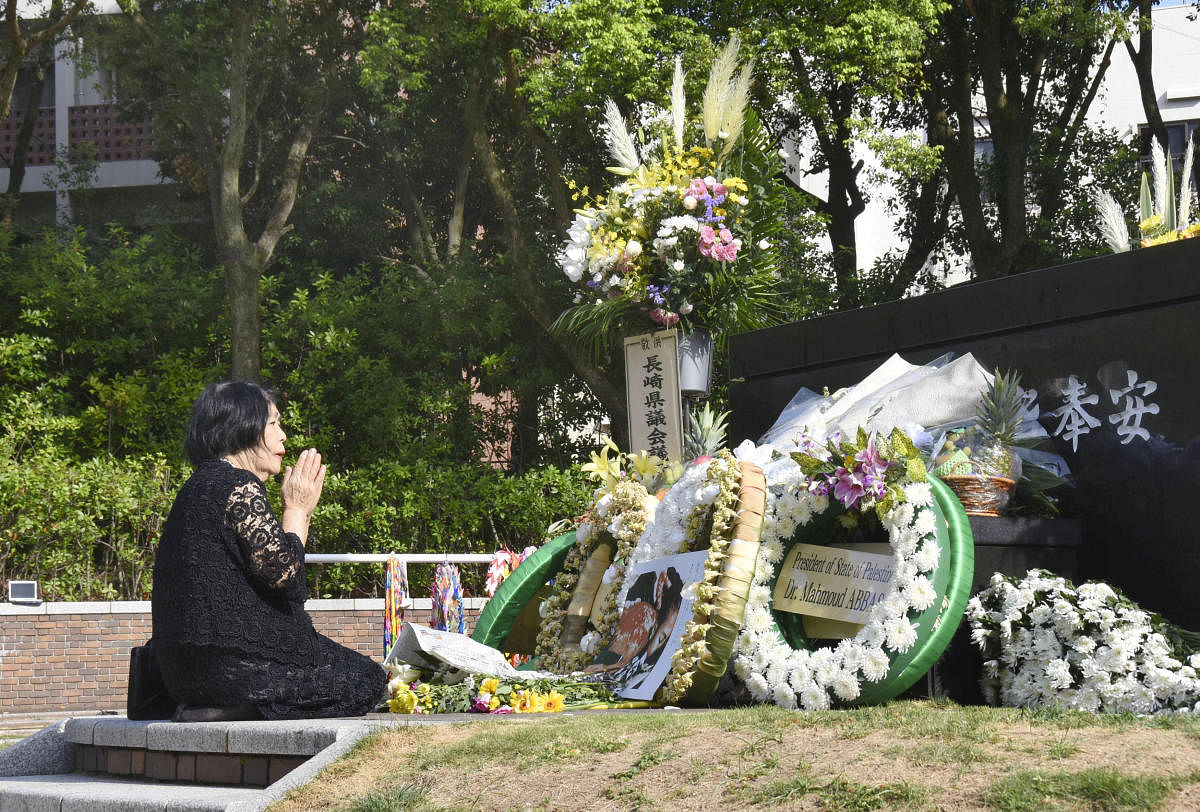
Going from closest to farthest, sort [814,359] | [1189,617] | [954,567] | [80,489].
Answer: [954,567]
[1189,617]
[814,359]
[80,489]

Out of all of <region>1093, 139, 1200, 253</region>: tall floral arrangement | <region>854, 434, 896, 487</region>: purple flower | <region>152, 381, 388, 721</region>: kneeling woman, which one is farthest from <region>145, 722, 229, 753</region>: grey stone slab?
<region>1093, 139, 1200, 253</region>: tall floral arrangement

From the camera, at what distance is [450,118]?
2236 centimetres

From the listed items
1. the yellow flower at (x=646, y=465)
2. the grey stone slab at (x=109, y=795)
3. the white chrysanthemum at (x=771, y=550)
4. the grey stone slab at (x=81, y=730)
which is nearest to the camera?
the grey stone slab at (x=109, y=795)

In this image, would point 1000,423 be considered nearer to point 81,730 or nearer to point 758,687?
point 758,687

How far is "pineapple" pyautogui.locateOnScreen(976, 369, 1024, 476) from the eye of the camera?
623 centimetres

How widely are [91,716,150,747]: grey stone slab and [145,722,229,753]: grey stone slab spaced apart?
67 millimetres

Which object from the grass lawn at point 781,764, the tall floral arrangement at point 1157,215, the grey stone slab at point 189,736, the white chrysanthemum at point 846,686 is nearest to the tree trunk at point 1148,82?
the tall floral arrangement at point 1157,215

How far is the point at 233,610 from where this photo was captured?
205 inches

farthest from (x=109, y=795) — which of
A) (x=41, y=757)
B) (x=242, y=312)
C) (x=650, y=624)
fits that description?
(x=242, y=312)

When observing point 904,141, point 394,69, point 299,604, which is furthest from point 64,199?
point 299,604

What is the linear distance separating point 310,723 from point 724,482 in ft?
7.15

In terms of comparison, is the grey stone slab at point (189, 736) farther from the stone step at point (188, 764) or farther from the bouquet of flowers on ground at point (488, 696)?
the bouquet of flowers on ground at point (488, 696)

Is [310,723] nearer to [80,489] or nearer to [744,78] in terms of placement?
[744,78]

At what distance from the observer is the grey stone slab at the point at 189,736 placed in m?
4.93
